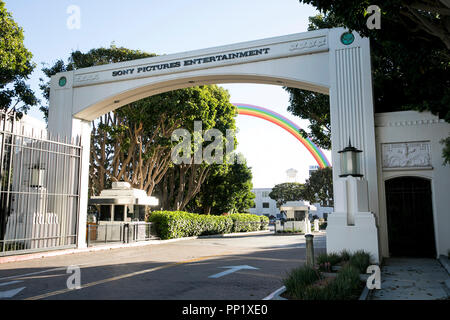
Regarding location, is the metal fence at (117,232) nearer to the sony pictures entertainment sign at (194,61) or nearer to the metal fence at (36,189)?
the metal fence at (36,189)

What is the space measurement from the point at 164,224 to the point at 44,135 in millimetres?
9602

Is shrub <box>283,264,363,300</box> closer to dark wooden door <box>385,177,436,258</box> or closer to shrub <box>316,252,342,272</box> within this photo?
shrub <box>316,252,342,272</box>

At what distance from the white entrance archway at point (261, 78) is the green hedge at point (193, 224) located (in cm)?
672

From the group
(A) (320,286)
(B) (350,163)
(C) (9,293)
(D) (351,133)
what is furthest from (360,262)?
(C) (9,293)

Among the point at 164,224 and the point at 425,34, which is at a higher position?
the point at 425,34

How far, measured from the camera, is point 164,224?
2152 cm

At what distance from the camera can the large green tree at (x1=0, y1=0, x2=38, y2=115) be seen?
1312 cm

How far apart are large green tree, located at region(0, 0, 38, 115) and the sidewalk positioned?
12.6 meters

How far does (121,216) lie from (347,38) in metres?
14.3

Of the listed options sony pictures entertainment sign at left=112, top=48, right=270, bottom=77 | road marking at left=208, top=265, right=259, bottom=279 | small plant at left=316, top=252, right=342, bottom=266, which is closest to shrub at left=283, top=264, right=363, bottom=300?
small plant at left=316, top=252, right=342, bottom=266

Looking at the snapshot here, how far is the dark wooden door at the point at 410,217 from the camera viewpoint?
38.8ft

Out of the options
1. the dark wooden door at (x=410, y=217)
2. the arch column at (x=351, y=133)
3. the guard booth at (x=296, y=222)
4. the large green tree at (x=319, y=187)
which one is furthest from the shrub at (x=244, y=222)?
the arch column at (x=351, y=133)
